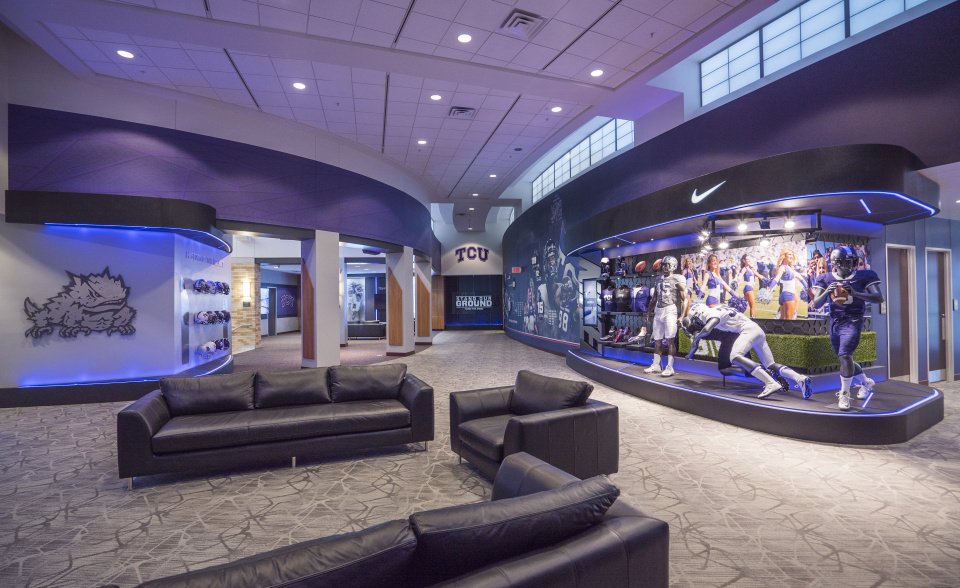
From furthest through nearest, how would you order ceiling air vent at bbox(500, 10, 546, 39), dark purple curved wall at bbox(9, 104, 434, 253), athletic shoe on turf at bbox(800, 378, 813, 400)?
dark purple curved wall at bbox(9, 104, 434, 253) → athletic shoe on turf at bbox(800, 378, 813, 400) → ceiling air vent at bbox(500, 10, 546, 39)

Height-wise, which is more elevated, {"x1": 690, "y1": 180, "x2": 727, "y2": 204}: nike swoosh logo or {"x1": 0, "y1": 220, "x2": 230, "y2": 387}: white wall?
{"x1": 690, "y1": 180, "x2": 727, "y2": 204}: nike swoosh logo

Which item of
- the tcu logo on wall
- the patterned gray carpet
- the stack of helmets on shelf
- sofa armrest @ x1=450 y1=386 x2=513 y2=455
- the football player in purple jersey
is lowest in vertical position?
the patterned gray carpet

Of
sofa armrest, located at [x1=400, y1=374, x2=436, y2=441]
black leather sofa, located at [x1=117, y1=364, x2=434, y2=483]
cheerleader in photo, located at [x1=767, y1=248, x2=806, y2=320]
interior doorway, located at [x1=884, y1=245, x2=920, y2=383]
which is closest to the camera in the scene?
Answer: black leather sofa, located at [x1=117, y1=364, x2=434, y2=483]

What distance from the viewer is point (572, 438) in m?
3.39

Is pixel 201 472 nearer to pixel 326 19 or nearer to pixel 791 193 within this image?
pixel 326 19

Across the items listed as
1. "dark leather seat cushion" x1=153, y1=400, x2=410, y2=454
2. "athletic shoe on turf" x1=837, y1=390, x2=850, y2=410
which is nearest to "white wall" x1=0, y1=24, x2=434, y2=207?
"dark leather seat cushion" x1=153, y1=400, x2=410, y2=454

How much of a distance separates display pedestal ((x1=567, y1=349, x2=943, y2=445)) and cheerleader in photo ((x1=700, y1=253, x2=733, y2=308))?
3.73 feet

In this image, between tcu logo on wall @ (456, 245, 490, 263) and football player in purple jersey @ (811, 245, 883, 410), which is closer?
football player in purple jersey @ (811, 245, 883, 410)

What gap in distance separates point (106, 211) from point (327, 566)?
7.83 meters

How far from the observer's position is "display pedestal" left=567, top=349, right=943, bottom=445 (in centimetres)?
439

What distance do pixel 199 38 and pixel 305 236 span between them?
431 centimetres

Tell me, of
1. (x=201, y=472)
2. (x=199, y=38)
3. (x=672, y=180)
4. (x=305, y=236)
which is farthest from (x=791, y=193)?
(x=305, y=236)

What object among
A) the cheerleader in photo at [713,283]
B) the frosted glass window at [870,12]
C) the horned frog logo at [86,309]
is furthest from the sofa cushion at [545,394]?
the horned frog logo at [86,309]

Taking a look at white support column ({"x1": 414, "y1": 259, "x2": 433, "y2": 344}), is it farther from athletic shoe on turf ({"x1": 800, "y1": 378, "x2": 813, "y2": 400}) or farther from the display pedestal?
athletic shoe on turf ({"x1": 800, "y1": 378, "x2": 813, "y2": 400})
